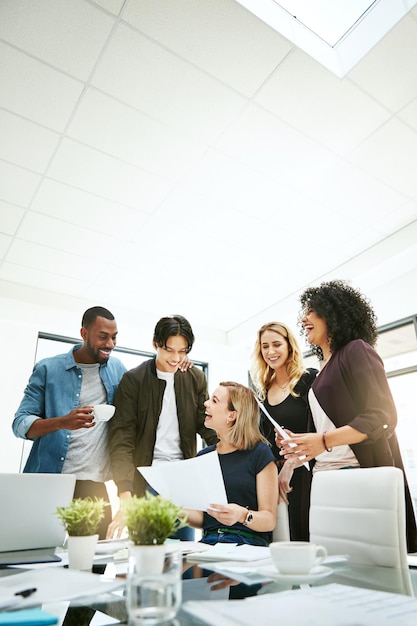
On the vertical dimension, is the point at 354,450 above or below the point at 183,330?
below

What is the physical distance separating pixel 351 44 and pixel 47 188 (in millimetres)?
2351

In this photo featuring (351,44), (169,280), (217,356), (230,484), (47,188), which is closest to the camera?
(230,484)

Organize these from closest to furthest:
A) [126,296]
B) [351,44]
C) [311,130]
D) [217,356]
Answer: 1. [351,44]
2. [311,130]
3. [126,296]
4. [217,356]

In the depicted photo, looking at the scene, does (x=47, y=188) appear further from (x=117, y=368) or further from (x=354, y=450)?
(x=354, y=450)

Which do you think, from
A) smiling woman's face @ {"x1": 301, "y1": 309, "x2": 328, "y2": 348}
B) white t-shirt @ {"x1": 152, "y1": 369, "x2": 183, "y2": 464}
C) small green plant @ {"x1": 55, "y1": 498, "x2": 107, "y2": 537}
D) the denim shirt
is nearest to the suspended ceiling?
smiling woman's face @ {"x1": 301, "y1": 309, "x2": 328, "y2": 348}

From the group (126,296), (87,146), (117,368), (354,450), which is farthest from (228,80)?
(126,296)

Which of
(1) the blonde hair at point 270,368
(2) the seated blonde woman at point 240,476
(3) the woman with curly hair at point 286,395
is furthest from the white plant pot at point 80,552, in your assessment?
(1) the blonde hair at point 270,368

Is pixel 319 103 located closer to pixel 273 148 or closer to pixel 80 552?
pixel 273 148

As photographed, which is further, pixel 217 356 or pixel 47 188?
pixel 217 356

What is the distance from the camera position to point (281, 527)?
168 cm

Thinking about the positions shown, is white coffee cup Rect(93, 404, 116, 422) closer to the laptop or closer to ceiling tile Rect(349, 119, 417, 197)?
the laptop

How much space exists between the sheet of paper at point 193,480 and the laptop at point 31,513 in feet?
0.91

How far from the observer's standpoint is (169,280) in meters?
4.89

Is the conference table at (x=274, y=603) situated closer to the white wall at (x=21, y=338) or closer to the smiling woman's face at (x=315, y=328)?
the smiling woman's face at (x=315, y=328)
